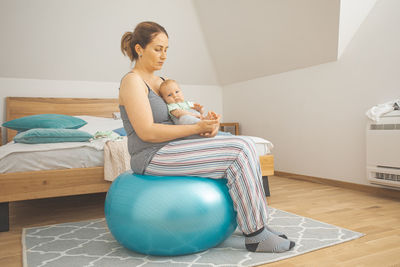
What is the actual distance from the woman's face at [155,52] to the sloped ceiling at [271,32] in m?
1.87

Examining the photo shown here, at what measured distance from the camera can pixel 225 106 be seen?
508 cm

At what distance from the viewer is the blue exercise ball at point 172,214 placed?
1496 millimetres

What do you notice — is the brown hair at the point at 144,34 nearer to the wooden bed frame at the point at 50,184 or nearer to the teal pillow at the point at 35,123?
the wooden bed frame at the point at 50,184

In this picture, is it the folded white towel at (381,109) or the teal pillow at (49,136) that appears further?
the folded white towel at (381,109)

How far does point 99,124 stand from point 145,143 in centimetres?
221

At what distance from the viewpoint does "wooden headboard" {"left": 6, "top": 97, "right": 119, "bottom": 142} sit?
375 cm

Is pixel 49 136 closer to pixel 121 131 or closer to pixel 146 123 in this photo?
pixel 121 131

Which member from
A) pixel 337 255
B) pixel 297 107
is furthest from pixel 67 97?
pixel 337 255

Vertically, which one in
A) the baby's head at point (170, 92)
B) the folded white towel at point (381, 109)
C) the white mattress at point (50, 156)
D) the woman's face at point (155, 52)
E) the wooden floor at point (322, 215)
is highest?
the woman's face at point (155, 52)

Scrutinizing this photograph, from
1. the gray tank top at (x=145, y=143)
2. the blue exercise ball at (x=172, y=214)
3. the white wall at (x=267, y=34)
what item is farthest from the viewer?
the white wall at (x=267, y=34)

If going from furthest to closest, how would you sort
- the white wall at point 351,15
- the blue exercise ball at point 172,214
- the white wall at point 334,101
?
the white wall at point 351,15
the white wall at point 334,101
the blue exercise ball at point 172,214

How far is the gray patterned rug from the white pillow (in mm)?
1433

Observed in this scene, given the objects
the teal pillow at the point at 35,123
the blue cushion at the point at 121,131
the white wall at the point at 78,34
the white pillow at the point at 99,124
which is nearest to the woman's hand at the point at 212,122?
the blue cushion at the point at 121,131

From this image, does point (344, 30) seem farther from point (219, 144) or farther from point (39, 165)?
point (39, 165)
